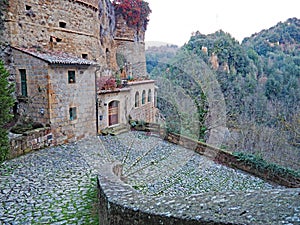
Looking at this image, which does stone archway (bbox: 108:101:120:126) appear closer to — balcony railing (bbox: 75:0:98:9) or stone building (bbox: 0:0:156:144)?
stone building (bbox: 0:0:156:144)

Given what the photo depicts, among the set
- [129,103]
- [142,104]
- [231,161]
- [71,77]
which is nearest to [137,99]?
[142,104]

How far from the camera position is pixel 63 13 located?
14.2 metres

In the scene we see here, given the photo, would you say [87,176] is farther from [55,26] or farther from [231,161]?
[55,26]

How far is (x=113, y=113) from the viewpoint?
1583cm

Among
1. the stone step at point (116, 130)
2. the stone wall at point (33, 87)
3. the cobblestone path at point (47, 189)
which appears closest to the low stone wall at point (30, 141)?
the cobblestone path at point (47, 189)

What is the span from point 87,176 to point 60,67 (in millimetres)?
5531

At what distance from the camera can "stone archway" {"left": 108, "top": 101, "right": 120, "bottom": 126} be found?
612 inches

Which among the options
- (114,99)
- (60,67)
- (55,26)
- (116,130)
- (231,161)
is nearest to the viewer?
(60,67)

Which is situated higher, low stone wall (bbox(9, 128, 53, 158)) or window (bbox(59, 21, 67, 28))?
window (bbox(59, 21, 67, 28))

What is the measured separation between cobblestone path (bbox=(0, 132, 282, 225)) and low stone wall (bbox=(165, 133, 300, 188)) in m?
0.44

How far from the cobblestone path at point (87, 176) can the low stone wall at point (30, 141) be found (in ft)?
0.96

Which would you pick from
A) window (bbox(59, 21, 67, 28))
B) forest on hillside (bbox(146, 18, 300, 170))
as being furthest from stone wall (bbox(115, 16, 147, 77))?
window (bbox(59, 21, 67, 28))

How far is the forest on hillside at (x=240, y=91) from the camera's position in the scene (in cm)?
1486

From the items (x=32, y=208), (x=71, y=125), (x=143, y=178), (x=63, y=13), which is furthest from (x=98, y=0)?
(x=32, y=208)
